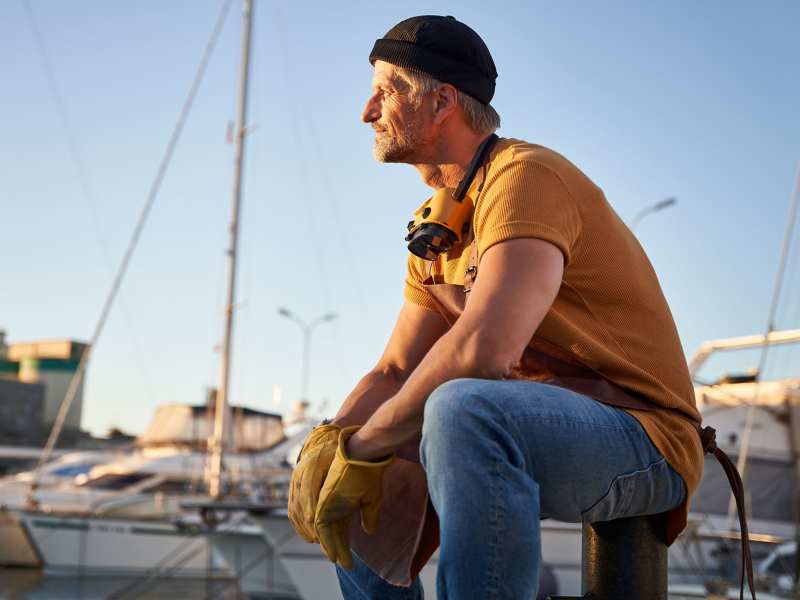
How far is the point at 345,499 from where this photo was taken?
1.48 metres

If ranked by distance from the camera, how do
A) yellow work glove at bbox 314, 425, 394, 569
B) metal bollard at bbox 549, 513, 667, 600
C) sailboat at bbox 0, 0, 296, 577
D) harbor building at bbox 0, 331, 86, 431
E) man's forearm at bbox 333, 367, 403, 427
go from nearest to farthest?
yellow work glove at bbox 314, 425, 394, 569, metal bollard at bbox 549, 513, 667, 600, man's forearm at bbox 333, 367, 403, 427, sailboat at bbox 0, 0, 296, 577, harbor building at bbox 0, 331, 86, 431

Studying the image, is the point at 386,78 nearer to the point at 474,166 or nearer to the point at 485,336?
the point at 474,166

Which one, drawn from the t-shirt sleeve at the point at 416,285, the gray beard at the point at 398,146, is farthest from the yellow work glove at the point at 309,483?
the gray beard at the point at 398,146

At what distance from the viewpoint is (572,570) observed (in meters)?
11.0

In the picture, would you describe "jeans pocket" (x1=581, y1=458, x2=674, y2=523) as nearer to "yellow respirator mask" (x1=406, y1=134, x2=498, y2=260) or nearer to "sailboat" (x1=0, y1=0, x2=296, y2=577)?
"yellow respirator mask" (x1=406, y1=134, x2=498, y2=260)

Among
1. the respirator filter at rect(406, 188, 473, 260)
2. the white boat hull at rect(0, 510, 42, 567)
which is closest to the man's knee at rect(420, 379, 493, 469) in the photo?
the respirator filter at rect(406, 188, 473, 260)

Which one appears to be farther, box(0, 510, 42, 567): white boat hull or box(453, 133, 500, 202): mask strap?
box(0, 510, 42, 567): white boat hull

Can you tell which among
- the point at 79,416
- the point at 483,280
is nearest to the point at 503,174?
the point at 483,280

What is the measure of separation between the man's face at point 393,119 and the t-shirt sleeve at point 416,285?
28 centimetres

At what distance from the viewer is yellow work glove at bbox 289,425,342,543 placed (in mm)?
1532

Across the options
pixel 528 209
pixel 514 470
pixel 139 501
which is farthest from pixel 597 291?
pixel 139 501

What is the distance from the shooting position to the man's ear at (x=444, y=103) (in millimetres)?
1949

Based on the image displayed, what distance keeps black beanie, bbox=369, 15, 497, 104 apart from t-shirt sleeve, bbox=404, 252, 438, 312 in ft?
1.56

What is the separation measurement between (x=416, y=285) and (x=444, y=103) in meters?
0.49
